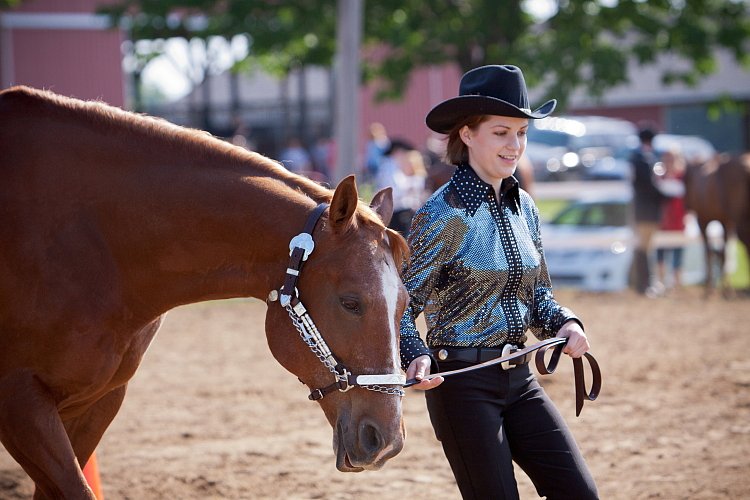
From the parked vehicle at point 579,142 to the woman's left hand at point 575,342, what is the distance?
17.9m

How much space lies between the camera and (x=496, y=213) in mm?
3361

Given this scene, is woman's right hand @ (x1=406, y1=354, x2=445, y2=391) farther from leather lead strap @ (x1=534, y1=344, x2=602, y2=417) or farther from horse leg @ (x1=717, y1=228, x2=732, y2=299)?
horse leg @ (x1=717, y1=228, x2=732, y2=299)

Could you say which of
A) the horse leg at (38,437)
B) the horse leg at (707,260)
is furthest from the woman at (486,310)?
the horse leg at (707,260)

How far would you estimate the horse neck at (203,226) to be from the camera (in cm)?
332

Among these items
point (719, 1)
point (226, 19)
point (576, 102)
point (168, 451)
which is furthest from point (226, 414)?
point (576, 102)

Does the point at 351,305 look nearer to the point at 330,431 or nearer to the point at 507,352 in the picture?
the point at 507,352

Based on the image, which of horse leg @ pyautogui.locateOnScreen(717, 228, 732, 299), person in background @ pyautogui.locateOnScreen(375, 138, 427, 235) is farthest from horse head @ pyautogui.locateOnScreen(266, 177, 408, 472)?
horse leg @ pyautogui.locateOnScreen(717, 228, 732, 299)

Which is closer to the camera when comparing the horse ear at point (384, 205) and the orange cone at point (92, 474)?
the horse ear at point (384, 205)

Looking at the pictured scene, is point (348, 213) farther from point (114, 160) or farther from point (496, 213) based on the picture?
point (114, 160)

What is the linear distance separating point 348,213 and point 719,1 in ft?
49.5

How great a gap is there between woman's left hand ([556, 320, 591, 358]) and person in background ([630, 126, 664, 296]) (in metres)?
10.4

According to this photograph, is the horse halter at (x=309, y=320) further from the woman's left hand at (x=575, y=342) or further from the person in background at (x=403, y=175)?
the person in background at (x=403, y=175)

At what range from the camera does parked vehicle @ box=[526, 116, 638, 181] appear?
22.2 m

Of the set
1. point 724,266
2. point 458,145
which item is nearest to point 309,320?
point 458,145
